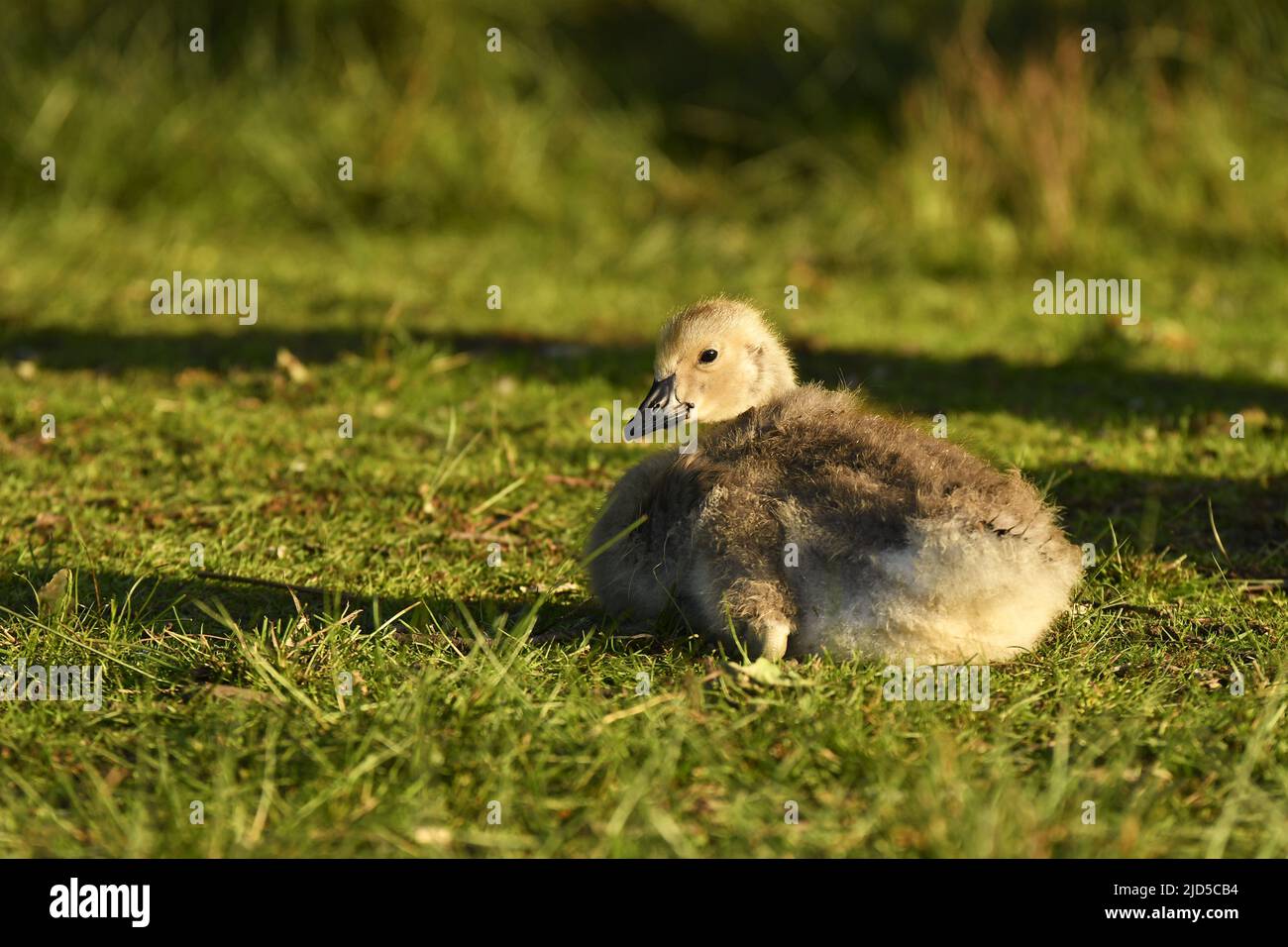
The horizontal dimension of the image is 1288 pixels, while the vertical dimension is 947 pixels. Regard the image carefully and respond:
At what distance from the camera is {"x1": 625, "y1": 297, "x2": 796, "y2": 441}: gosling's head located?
16.1 feet

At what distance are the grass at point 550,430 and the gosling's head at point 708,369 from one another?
0.74 m

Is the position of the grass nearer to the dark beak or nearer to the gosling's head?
the dark beak

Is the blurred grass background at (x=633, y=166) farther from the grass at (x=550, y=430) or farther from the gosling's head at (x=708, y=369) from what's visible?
the gosling's head at (x=708, y=369)

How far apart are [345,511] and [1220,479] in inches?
146

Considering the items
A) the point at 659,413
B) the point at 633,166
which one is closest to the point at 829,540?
the point at 659,413

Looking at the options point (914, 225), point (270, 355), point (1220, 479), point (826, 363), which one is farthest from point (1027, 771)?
point (914, 225)

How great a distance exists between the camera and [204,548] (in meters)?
5.46

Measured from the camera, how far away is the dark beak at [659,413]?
489 cm

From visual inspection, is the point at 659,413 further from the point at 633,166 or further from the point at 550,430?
the point at 633,166

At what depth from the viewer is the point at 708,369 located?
16.2 ft

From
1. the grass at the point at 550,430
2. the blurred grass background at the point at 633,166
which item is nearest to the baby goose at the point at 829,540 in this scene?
the grass at the point at 550,430

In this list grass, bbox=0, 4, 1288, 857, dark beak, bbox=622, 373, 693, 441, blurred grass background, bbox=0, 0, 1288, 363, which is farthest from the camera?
blurred grass background, bbox=0, 0, 1288, 363

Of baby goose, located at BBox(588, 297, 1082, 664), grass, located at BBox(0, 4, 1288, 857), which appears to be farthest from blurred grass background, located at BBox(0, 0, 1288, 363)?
baby goose, located at BBox(588, 297, 1082, 664)
